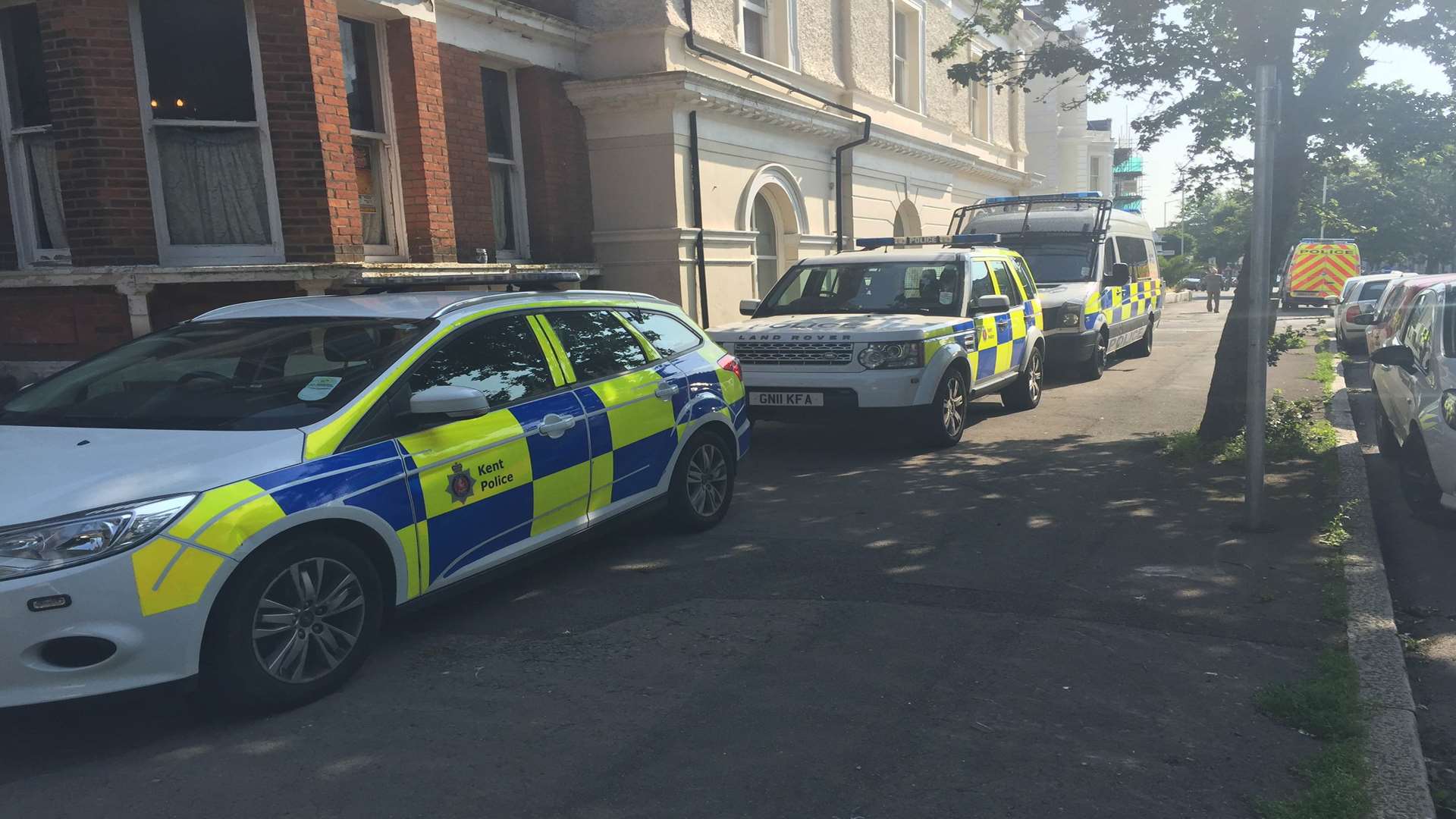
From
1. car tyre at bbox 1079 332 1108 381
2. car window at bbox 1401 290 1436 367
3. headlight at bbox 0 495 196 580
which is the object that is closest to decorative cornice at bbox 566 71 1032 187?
car tyre at bbox 1079 332 1108 381

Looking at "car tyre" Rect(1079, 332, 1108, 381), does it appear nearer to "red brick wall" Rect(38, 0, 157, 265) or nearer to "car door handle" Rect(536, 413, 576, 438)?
"car door handle" Rect(536, 413, 576, 438)

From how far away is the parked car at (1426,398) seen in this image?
20.7 ft

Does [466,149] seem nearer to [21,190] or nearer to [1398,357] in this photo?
[21,190]

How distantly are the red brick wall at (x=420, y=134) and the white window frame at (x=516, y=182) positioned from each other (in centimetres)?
167

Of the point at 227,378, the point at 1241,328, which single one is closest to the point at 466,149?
the point at 227,378

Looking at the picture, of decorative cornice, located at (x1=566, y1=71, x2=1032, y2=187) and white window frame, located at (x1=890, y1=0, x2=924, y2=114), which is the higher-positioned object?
white window frame, located at (x1=890, y1=0, x2=924, y2=114)

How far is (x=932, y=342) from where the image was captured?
8.95 meters

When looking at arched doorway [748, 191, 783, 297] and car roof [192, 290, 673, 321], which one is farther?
arched doorway [748, 191, 783, 297]

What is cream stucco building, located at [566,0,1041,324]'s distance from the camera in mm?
13406

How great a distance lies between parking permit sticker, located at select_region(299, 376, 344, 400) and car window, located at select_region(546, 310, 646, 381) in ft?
4.42

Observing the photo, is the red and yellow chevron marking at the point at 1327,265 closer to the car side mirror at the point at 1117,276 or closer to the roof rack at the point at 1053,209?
the roof rack at the point at 1053,209

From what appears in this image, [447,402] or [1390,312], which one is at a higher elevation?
[447,402]

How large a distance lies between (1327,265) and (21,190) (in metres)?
35.2

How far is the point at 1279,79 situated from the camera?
8461mm
